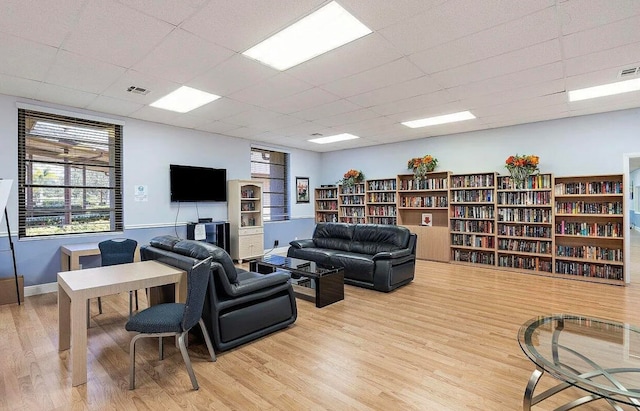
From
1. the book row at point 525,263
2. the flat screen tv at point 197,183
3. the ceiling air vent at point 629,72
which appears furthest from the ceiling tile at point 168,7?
the book row at point 525,263

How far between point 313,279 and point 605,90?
15.5ft

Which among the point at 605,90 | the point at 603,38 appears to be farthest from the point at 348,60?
the point at 605,90

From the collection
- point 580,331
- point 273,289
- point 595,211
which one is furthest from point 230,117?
point 595,211

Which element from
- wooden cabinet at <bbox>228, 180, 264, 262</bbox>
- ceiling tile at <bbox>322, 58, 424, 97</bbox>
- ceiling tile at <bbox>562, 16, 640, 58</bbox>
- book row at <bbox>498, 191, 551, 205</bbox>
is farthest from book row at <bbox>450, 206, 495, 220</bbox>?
wooden cabinet at <bbox>228, 180, 264, 262</bbox>

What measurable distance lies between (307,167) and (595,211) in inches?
248

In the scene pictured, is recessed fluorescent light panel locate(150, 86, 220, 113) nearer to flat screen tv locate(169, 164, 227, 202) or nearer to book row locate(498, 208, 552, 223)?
flat screen tv locate(169, 164, 227, 202)

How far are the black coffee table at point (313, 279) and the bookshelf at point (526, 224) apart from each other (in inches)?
151

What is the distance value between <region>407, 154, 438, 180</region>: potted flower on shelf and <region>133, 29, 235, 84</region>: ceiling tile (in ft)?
16.8

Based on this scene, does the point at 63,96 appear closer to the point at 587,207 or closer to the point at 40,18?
the point at 40,18

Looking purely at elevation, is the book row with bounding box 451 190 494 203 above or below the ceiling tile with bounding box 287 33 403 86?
below

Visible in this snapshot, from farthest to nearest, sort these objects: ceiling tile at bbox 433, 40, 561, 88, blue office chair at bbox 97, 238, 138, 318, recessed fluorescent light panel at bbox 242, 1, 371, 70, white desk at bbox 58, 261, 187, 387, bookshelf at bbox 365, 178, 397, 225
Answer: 1. bookshelf at bbox 365, 178, 397, 225
2. blue office chair at bbox 97, 238, 138, 318
3. ceiling tile at bbox 433, 40, 561, 88
4. recessed fluorescent light panel at bbox 242, 1, 371, 70
5. white desk at bbox 58, 261, 187, 387

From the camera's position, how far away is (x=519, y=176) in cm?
588

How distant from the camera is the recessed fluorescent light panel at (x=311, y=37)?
8.54 ft

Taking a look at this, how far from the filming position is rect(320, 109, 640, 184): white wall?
17.1 ft
